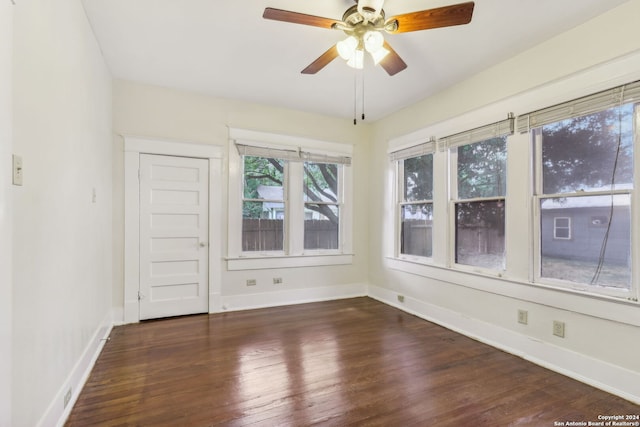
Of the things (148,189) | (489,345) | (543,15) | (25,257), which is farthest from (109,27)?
(489,345)

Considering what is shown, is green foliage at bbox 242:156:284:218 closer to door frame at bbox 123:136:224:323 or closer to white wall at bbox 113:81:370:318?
white wall at bbox 113:81:370:318

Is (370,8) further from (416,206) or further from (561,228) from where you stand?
(416,206)

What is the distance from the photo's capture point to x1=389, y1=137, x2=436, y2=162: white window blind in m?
3.75

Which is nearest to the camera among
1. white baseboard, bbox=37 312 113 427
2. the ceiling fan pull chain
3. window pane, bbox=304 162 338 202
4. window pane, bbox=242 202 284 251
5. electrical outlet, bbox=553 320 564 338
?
white baseboard, bbox=37 312 113 427

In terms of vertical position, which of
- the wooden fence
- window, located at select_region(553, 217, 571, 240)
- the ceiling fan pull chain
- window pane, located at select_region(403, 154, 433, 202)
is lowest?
the wooden fence

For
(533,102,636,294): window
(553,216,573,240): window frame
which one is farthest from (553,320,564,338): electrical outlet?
(553,216,573,240): window frame

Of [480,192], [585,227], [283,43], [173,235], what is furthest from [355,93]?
[173,235]

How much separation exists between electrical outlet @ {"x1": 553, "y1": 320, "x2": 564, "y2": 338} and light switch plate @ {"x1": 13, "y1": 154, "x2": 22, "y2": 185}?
3597 millimetres

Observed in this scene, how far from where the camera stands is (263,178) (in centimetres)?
427

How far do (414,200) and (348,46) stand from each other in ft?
7.86

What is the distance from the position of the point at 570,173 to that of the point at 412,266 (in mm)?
1986

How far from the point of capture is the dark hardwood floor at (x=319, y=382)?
74.7 inches

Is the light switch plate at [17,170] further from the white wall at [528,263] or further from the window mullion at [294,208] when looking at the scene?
the white wall at [528,263]

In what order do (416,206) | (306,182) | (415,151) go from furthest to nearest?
(306,182), (416,206), (415,151)
